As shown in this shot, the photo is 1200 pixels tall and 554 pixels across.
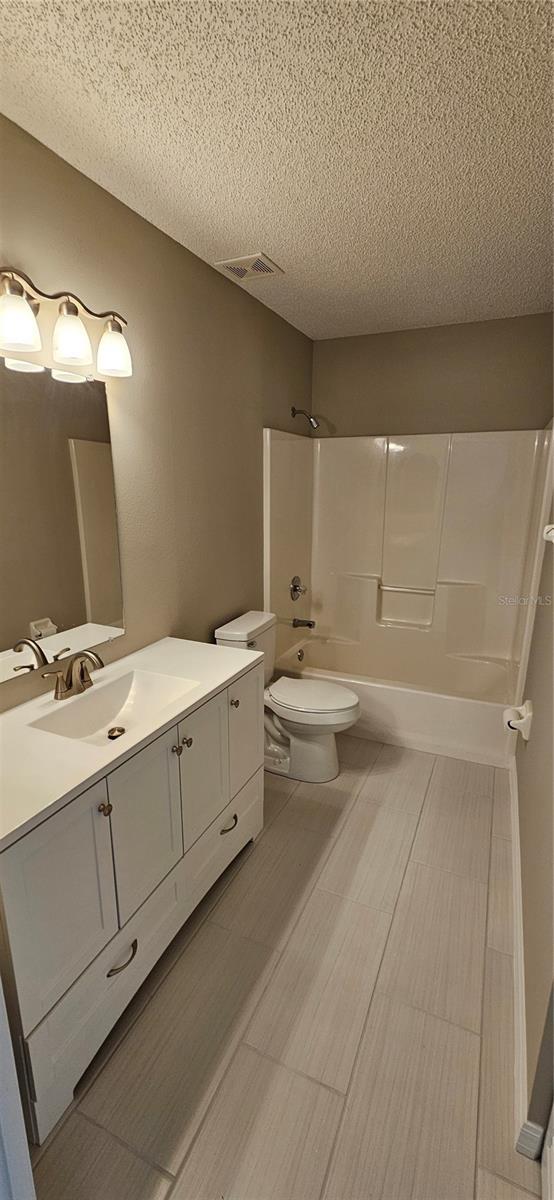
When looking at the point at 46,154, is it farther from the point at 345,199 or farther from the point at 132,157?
the point at 345,199

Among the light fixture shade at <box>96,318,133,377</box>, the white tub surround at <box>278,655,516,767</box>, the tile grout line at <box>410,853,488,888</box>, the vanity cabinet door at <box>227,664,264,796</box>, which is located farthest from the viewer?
the white tub surround at <box>278,655,516,767</box>

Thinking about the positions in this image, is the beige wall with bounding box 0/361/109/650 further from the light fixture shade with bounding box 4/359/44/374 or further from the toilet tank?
the toilet tank

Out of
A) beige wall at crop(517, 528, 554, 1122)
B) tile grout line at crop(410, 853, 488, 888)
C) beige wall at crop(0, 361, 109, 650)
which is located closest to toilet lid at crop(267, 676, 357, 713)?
tile grout line at crop(410, 853, 488, 888)

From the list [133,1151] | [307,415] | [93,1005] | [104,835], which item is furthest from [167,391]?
[133,1151]

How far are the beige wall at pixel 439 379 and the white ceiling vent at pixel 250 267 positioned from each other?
3.61 ft

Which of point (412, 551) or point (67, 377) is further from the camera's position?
point (412, 551)

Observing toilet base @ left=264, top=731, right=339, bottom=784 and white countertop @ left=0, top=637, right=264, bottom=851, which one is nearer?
white countertop @ left=0, top=637, right=264, bottom=851

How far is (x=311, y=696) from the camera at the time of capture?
2.50m

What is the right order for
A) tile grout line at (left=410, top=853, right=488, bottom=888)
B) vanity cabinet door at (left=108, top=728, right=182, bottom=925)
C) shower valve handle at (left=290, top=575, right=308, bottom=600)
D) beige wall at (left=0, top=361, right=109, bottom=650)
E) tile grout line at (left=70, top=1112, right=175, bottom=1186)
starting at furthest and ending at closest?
shower valve handle at (left=290, top=575, right=308, bottom=600) → tile grout line at (left=410, top=853, right=488, bottom=888) → beige wall at (left=0, top=361, right=109, bottom=650) → vanity cabinet door at (left=108, top=728, right=182, bottom=925) → tile grout line at (left=70, top=1112, right=175, bottom=1186)

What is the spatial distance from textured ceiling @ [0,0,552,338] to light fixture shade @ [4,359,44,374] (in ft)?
1.90

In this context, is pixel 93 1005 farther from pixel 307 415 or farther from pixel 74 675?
pixel 307 415

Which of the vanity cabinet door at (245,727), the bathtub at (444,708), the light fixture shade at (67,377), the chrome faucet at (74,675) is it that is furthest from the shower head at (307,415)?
the chrome faucet at (74,675)

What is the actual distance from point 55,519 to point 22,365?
42 cm

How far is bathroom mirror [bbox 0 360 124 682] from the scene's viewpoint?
4.50 ft
